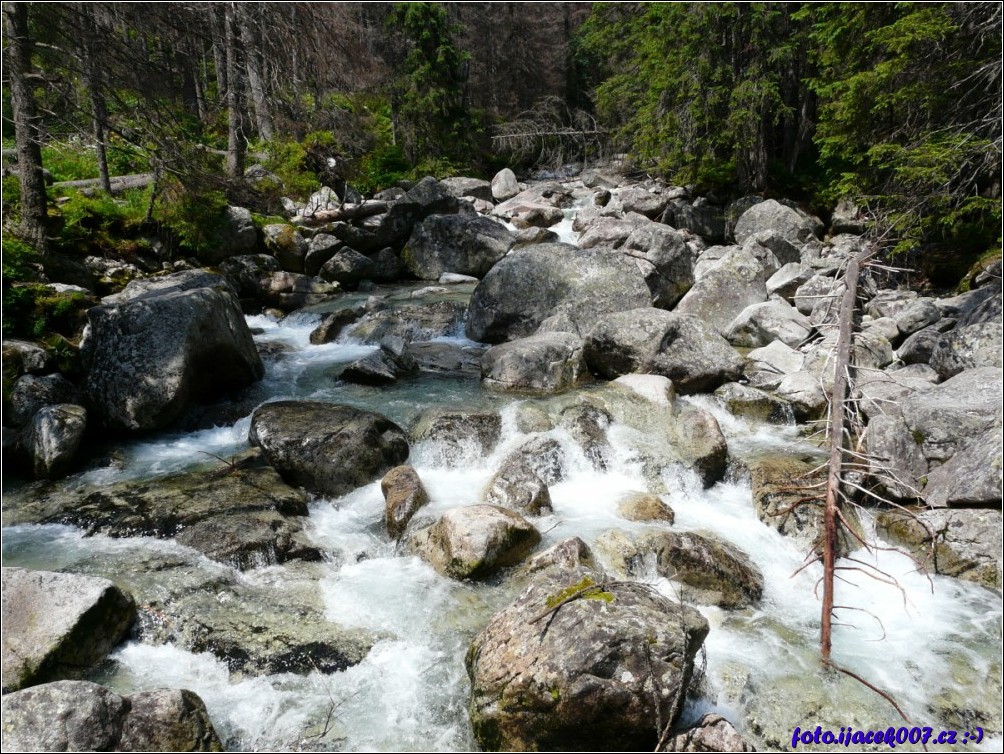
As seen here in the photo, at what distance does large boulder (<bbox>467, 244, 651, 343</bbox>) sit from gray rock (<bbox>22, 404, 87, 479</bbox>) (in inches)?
265

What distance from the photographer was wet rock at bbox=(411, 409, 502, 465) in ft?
26.7

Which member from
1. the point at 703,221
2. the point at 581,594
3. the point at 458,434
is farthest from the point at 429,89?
the point at 581,594

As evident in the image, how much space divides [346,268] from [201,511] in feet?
33.1

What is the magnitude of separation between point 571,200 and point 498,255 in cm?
894

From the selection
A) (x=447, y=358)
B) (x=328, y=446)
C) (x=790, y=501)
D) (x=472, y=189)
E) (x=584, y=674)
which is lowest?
(x=790, y=501)

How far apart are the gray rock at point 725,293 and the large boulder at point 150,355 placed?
29.6ft

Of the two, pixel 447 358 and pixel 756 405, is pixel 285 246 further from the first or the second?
pixel 756 405

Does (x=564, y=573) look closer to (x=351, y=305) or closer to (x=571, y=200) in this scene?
(x=351, y=305)

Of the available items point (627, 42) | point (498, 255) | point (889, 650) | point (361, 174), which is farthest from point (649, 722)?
point (627, 42)

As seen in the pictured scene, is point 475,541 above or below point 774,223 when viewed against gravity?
below

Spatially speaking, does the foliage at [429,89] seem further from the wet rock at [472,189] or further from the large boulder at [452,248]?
the large boulder at [452,248]

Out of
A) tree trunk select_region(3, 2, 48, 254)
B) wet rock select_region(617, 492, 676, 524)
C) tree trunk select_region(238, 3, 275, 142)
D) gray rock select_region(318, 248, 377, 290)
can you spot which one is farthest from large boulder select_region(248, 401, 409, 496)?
gray rock select_region(318, 248, 377, 290)

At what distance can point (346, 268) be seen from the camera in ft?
51.8

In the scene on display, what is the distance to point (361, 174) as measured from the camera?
23266 millimetres
